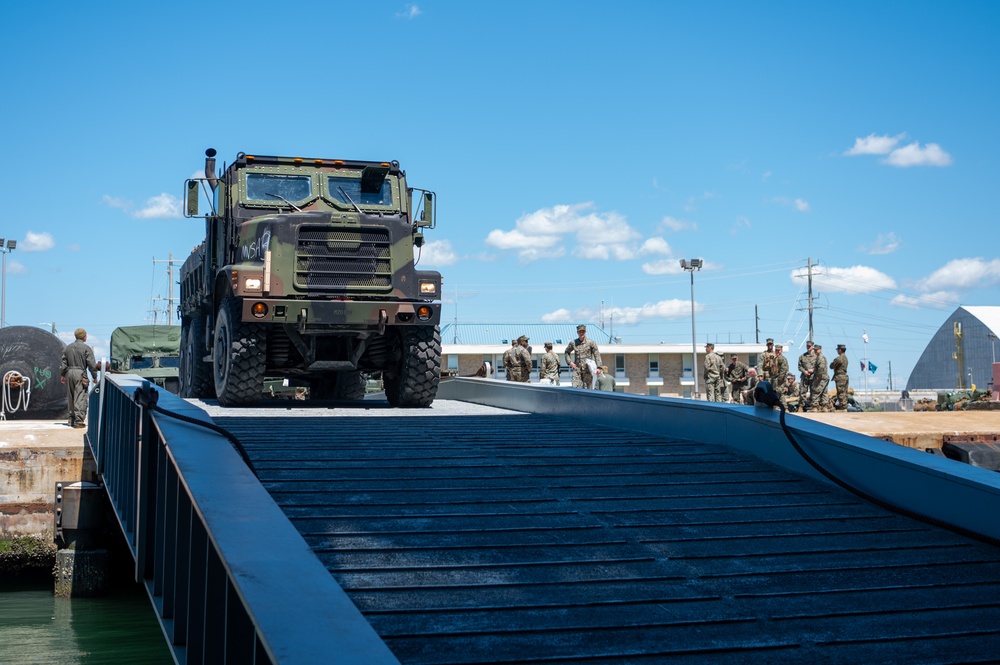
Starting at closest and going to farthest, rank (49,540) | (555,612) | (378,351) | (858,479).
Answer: (555,612), (858,479), (378,351), (49,540)

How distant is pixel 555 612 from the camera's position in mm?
4305

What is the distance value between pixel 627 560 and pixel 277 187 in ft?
29.9

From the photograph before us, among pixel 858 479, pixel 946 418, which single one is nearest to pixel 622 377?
pixel 946 418

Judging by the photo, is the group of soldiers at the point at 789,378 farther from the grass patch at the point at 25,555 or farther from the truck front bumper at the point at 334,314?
the grass patch at the point at 25,555

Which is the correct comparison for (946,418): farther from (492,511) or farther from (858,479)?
(492,511)

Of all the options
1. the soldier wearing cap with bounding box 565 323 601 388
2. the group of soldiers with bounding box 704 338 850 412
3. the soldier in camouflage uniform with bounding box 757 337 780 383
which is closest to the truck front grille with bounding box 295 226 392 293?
the soldier wearing cap with bounding box 565 323 601 388

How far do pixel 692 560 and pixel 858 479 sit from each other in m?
1.75

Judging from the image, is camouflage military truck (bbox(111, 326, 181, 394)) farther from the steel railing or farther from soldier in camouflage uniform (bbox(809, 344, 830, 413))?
the steel railing

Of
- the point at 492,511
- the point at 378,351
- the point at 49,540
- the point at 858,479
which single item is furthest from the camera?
the point at 49,540

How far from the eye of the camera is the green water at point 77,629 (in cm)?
1073

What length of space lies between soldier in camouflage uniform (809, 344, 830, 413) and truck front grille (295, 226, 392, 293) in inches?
473

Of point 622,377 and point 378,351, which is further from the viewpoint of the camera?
point 622,377

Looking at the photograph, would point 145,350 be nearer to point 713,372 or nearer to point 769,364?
point 713,372

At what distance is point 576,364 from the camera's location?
1977 centimetres
